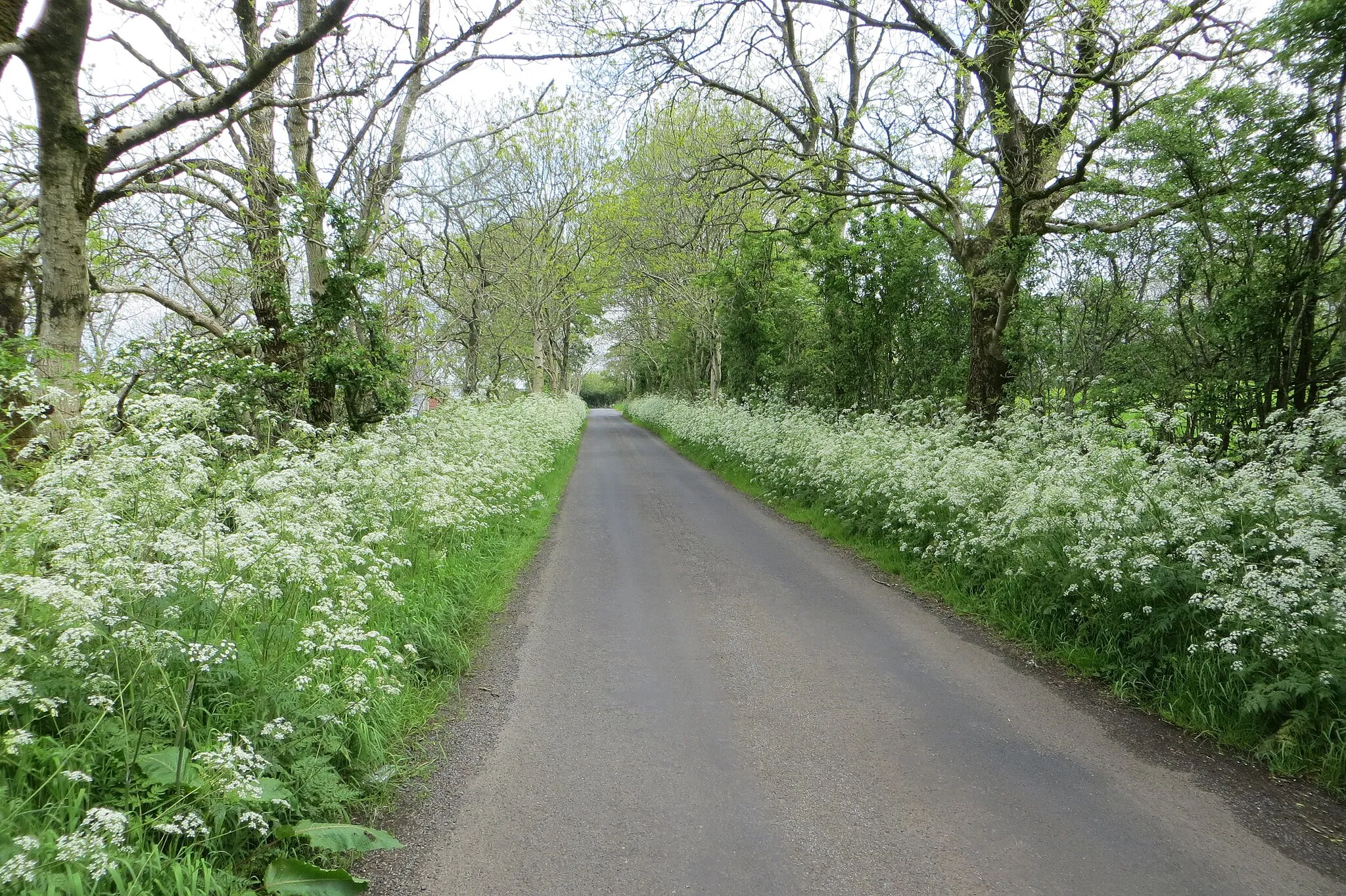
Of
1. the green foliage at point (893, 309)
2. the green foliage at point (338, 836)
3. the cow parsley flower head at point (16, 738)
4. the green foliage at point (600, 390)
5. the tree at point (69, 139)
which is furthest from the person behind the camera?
the green foliage at point (600, 390)

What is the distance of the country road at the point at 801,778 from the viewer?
2824mm

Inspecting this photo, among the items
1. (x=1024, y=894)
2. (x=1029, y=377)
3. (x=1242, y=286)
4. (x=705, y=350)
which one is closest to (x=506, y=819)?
(x=1024, y=894)

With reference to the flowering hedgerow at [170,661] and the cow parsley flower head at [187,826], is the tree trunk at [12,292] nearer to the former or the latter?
the flowering hedgerow at [170,661]

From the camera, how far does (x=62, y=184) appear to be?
5.18 metres

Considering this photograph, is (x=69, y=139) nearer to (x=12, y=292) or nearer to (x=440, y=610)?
(x=12, y=292)

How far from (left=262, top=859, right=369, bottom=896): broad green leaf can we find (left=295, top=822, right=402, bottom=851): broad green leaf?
113 millimetres

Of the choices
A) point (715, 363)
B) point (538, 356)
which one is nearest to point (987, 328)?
point (715, 363)

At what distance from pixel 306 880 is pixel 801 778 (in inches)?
96.2

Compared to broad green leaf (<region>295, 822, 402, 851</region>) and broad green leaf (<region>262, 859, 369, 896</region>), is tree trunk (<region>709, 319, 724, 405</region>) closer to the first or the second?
broad green leaf (<region>295, 822, 402, 851</region>)

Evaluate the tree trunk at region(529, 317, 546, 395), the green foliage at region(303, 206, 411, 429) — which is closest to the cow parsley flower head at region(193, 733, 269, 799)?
the green foliage at region(303, 206, 411, 429)

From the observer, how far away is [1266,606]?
3910mm

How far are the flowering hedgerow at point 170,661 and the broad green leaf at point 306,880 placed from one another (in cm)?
21

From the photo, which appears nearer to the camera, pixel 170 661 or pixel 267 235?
pixel 170 661

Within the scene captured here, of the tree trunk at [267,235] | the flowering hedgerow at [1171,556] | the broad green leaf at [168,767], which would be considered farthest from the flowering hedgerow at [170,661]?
the flowering hedgerow at [1171,556]
